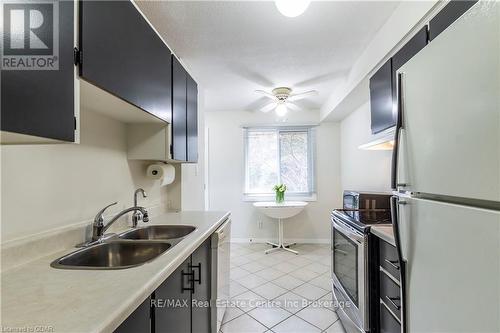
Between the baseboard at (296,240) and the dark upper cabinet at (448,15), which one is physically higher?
the dark upper cabinet at (448,15)

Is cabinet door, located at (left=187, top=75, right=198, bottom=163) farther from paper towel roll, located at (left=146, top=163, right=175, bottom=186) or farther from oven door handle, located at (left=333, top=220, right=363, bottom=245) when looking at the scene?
oven door handle, located at (left=333, top=220, right=363, bottom=245)

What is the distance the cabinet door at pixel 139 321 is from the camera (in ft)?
2.55

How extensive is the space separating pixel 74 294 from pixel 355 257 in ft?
5.58

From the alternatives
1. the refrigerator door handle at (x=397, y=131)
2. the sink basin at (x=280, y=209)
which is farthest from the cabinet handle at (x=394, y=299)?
the sink basin at (x=280, y=209)

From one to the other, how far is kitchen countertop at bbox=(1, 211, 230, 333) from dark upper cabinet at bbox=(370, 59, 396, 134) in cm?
175

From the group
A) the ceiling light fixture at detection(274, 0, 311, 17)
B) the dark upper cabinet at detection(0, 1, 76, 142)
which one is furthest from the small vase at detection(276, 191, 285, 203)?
the dark upper cabinet at detection(0, 1, 76, 142)

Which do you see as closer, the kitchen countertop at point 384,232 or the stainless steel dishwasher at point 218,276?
the kitchen countertop at point 384,232

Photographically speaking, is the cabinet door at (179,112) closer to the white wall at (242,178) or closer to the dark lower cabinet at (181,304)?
the dark lower cabinet at (181,304)

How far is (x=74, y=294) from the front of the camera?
2.57ft

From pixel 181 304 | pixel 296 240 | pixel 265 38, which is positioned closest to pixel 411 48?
pixel 265 38

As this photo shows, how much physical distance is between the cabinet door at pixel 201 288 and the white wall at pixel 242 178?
2.80 m

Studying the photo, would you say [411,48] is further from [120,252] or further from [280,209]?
[280,209]

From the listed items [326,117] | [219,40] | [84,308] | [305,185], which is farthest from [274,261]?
[84,308]

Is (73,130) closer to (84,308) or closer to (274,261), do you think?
(84,308)
